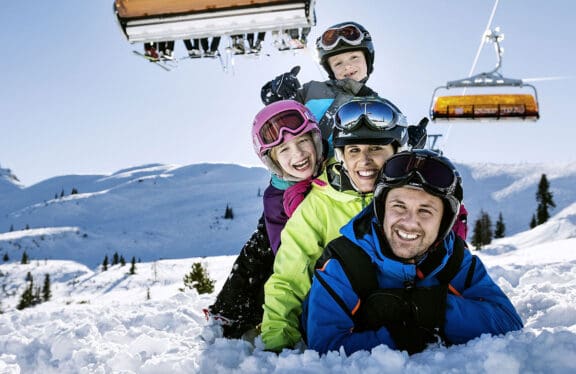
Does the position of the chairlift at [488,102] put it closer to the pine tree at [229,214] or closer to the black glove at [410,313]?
the black glove at [410,313]

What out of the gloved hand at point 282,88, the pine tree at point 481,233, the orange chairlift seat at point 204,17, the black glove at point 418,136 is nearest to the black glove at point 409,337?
the black glove at point 418,136

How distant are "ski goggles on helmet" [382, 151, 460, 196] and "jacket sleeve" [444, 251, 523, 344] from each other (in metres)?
0.59

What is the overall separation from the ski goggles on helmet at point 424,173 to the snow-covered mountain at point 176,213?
104 metres

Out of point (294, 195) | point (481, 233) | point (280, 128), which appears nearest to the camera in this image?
point (294, 195)

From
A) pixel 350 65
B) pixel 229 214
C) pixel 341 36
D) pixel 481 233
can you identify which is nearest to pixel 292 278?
pixel 350 65

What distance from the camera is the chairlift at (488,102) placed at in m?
10.2

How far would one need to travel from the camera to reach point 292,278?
3010 mm

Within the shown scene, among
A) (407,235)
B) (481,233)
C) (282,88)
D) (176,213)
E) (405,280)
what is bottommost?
(176,213)

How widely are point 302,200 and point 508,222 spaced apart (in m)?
143

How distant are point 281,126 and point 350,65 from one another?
52.2 inches

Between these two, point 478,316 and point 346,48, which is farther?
point 346,48

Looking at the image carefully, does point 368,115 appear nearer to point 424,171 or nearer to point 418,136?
point 424,171

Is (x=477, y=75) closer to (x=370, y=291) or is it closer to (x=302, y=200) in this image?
(x=302, y=200)

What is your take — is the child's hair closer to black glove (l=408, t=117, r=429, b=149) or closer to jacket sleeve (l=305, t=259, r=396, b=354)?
black glove (l=408, t=117, r=429, b=149)
